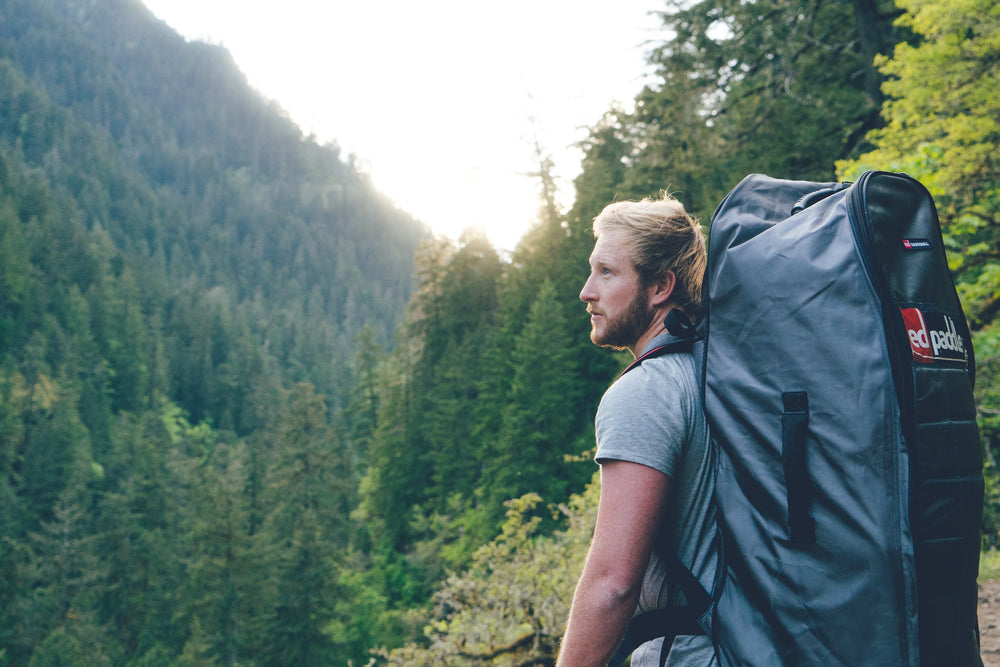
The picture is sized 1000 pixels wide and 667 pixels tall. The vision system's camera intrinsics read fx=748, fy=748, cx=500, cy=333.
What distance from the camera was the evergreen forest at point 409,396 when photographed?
309 inches

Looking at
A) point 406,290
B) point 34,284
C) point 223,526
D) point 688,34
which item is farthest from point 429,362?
point 406,290

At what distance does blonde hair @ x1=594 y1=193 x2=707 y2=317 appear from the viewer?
1843 millimetres

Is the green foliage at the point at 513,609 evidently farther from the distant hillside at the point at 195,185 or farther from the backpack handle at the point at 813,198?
the distant hillside at the point at 195,185

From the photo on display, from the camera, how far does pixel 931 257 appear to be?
1.48 metres

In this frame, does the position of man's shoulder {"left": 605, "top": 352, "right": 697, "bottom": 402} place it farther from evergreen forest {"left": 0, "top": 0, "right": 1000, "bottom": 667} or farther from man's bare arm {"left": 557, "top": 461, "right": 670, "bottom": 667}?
evergreen forest {"left": 0, "top": 0, "right": 1000, "bottom": 667}

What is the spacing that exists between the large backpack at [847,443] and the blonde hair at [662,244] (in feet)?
1.01

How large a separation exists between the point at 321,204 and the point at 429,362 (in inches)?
5778

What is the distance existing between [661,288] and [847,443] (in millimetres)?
646

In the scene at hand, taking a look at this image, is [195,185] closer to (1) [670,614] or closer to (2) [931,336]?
(1) [670,614]

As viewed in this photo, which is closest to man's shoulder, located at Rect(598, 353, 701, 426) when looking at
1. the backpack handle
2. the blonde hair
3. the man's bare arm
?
the man's bare arm

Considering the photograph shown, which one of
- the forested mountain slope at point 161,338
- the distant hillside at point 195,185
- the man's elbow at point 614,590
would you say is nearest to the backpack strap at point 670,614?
the man's elbow at point 614,590

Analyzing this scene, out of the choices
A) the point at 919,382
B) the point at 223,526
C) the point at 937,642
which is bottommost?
the point at 223,526

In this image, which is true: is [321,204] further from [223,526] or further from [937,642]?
[937,642]

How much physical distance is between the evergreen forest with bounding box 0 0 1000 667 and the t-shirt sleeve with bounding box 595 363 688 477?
2446mm
